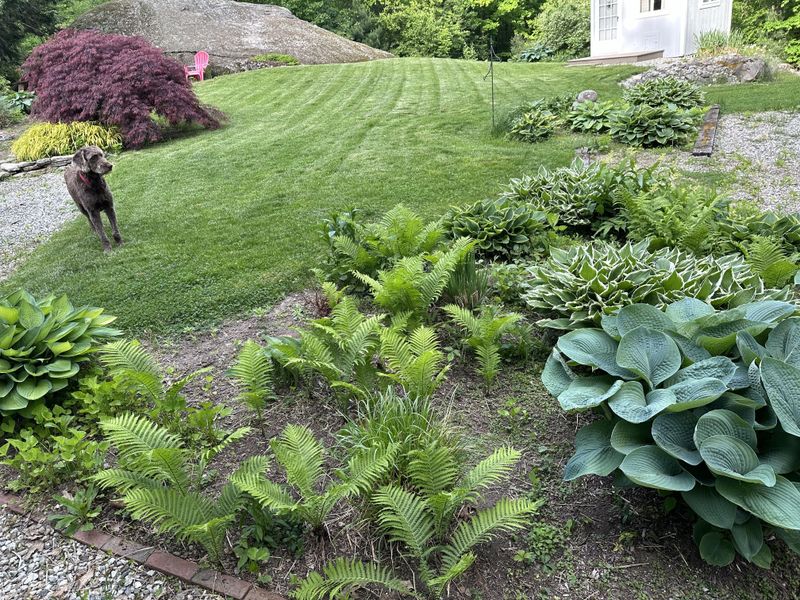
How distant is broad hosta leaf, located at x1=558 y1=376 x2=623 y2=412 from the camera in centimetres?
208

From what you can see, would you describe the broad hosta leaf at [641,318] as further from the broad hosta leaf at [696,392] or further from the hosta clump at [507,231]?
the hosta clump at [507,231]

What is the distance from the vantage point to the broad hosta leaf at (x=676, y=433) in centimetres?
189

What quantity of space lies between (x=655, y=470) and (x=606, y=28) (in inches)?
601

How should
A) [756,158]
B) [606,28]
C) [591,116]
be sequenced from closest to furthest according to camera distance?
[756,158], [591,116], [606,28]

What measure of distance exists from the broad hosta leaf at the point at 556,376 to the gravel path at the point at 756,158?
12.8 ft

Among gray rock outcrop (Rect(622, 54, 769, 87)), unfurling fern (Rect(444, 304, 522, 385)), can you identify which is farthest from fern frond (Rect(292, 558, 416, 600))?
gray rock outcrop (Rect(622, 54, 769, 87))

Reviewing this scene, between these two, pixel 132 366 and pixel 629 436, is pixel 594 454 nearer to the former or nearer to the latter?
pixel 629 436

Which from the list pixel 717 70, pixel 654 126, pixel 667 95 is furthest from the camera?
pixel 717 70

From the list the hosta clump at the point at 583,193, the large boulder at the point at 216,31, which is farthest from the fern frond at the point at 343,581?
the large boulder at the point at 216,31

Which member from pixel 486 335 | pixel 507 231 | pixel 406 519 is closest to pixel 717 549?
pixel 406 519

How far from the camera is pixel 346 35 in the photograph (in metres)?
22.5

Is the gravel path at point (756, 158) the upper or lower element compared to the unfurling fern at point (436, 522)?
upper

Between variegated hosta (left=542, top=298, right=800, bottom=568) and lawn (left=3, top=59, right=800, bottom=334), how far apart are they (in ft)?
8.73

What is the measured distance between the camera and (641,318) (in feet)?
7.85
